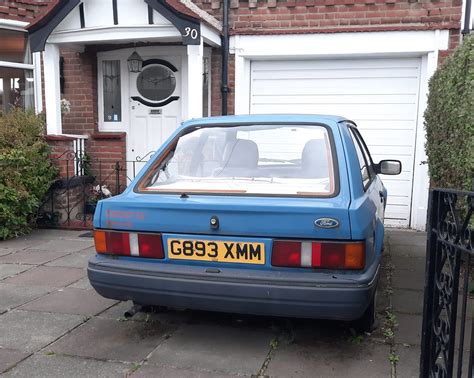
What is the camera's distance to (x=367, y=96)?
7.71 metres

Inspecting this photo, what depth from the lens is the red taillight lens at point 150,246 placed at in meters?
3.20

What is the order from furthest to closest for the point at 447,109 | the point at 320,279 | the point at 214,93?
the point at 214,93 < the point at 447,109 < the point at 320,279

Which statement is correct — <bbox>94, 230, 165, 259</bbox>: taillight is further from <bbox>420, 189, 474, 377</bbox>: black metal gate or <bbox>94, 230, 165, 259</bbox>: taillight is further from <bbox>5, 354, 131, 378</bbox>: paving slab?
<bbox>420, 189, 474, 377</bbox>: black metal gate

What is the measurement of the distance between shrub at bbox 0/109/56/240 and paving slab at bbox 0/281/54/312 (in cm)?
195

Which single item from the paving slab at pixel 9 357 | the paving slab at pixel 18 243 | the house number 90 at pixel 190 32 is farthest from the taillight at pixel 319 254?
the house number 90 at pixel 190 32

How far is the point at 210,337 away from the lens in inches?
140

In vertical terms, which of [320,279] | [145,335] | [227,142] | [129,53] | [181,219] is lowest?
[145,335]

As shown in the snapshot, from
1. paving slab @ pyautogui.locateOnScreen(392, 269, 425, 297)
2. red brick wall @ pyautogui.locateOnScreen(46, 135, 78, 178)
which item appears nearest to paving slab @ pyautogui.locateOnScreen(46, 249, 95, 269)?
red brick wall @ pyautogui.locateOnScreen(46, 135, 78, 178)

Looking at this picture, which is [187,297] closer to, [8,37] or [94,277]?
[94,277]

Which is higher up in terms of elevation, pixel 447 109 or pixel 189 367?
pixel 447 109

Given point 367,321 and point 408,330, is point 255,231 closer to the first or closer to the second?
point 367,321

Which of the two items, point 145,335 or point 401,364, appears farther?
point 145,335

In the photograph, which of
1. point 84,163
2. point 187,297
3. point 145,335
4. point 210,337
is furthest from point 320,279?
point 84,163

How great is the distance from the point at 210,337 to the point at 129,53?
20.2 feet
